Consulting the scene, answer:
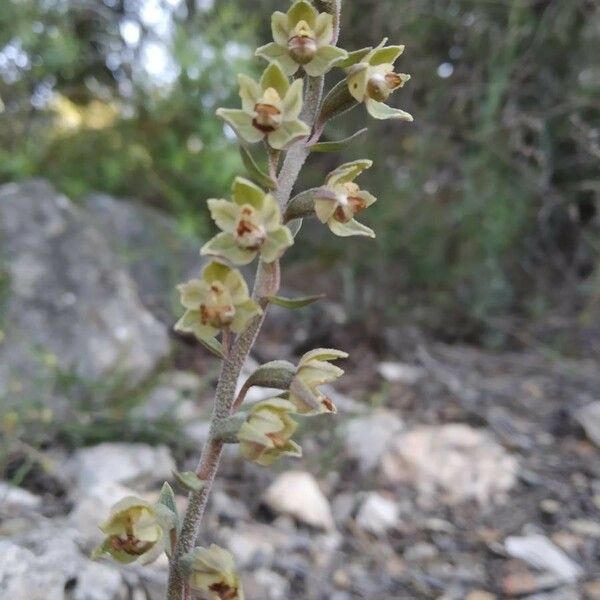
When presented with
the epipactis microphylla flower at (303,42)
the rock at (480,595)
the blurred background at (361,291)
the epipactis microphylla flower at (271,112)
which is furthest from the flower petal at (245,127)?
the rock at (480,595)

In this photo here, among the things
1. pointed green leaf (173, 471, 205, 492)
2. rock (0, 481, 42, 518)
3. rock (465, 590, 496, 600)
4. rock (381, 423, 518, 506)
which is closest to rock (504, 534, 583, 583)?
rock (465, 590, 496, 600)

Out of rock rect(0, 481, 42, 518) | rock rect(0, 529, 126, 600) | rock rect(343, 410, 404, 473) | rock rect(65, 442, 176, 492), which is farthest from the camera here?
rock rect(343, 410, 404, 473)

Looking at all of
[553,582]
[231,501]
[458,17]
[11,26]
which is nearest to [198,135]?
[11,26]

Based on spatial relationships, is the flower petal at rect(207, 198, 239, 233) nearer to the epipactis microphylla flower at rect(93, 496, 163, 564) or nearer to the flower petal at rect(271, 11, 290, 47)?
the flower petal at rect(271, 11, 290, 47)

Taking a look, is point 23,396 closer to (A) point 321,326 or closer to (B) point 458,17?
(A) point 321,326

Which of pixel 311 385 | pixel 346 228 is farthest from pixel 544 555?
pixel 346 228
